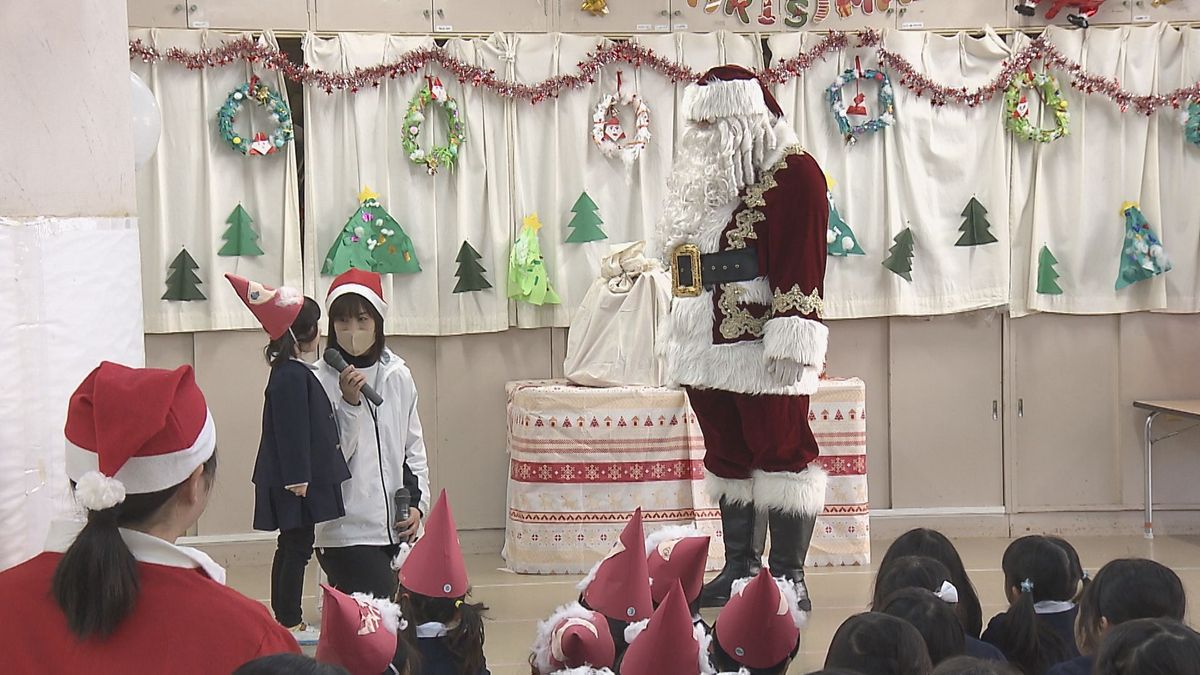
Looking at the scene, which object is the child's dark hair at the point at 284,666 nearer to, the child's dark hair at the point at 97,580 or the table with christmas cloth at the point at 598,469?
the child's dark hair at the point at 97,580

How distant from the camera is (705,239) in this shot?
4203 millimetres

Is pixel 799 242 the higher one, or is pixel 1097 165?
pixel 1097 165

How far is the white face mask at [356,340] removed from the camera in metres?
3.68

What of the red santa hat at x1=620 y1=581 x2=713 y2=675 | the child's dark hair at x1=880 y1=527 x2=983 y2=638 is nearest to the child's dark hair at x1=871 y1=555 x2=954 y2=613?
the child's dark hair at x1=880 y1=527 x2=983 y2=638

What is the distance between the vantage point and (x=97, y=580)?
1.53 meters

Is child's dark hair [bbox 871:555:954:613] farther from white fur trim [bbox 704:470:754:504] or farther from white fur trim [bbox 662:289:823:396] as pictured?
white fur trim [bbox 704:470:754:504]

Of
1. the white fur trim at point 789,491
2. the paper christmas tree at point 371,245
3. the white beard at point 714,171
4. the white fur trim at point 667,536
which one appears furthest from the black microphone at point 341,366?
the paper christmas tree at point 371,245

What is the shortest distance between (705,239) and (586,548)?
5.00 ft

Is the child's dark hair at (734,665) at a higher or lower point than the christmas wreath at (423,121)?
lower

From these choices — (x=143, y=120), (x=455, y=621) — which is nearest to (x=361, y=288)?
(x=143, y=120)

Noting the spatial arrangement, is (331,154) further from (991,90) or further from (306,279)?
(991,90)

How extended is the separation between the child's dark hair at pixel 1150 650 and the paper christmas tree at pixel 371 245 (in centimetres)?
399

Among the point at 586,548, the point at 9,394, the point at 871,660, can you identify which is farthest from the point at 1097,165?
the point at 9,394

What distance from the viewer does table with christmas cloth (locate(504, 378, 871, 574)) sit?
→ 16.8 ft
